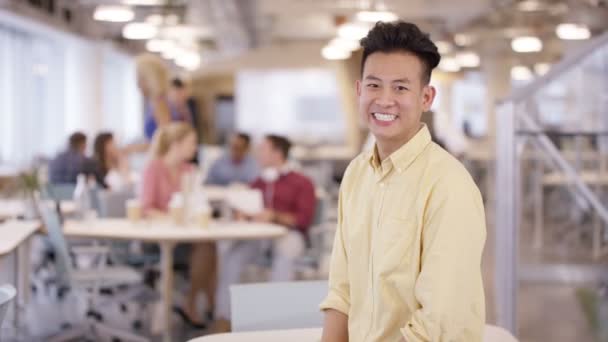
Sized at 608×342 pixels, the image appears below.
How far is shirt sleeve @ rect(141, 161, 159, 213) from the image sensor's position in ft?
20.8

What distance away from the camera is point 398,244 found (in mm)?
1962

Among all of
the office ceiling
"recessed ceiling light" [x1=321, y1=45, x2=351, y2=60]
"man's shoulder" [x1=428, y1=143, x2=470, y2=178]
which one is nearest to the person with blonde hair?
the office ceiling

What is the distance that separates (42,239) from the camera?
→ 22.0 ft

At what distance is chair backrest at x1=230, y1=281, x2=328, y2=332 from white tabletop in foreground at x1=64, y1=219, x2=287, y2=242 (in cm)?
270

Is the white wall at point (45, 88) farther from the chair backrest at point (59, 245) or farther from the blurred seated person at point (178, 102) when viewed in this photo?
the chair backrest at point (59, 245)

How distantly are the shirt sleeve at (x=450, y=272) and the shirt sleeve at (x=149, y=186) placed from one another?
4.62 metres

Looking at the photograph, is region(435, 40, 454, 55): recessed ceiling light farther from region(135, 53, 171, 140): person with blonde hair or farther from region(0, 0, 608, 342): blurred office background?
region(135, 53, 171, 140): person with blonde hair

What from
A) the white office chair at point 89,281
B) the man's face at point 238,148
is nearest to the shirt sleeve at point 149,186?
the white office chair at point 89,281

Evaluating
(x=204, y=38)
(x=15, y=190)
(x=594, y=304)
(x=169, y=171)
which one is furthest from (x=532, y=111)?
(x=204, y=38)

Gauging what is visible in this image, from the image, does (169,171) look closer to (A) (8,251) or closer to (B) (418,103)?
(A) (8,251)

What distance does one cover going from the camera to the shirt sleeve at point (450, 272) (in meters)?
1.87

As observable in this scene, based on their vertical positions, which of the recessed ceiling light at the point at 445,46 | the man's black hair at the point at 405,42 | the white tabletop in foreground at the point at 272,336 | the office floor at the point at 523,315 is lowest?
the office floor at the point at 523,315

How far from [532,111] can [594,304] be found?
433 centimetres

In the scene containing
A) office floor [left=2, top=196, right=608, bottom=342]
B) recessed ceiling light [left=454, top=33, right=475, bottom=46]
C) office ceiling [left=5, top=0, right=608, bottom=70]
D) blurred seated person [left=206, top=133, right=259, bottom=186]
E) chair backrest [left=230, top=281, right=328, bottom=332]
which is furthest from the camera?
recessed ceiling light [left=454, top=33, right=475, bottom=46]
